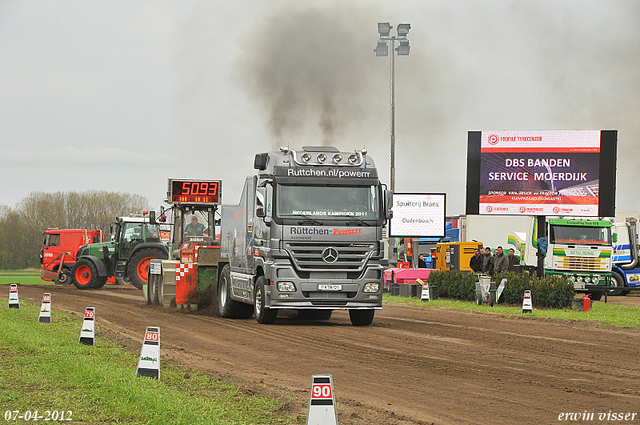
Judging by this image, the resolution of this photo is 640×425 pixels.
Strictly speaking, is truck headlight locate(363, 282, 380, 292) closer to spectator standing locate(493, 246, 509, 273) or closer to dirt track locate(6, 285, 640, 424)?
dirt track locate(6, 285, 640, 424)

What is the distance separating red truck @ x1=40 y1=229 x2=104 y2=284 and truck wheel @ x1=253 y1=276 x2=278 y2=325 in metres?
21.3

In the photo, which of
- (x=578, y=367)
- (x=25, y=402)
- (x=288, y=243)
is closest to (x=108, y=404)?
(x=25, y=402)

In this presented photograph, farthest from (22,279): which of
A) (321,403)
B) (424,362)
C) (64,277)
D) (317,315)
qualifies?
(321,403)

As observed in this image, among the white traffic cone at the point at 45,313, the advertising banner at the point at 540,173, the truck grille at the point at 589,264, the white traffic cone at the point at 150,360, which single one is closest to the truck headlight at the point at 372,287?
the white traffic cone at the point at 45,313

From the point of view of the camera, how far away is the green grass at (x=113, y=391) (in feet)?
23.0

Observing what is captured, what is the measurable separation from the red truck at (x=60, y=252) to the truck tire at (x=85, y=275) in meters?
2.90

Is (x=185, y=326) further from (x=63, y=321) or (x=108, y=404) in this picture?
(x=108, y=404)

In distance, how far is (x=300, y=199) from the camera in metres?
15.9

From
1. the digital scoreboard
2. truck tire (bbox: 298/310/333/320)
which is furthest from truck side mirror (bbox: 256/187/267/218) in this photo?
the digital scoreboard

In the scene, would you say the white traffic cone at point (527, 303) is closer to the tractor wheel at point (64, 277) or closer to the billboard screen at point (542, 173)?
the billboard screen at point (542, 173)

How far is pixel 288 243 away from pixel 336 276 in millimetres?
1261

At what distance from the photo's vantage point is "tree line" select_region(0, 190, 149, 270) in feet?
255

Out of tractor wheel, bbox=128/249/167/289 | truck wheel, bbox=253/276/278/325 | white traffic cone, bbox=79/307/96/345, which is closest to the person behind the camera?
white traffic cone, bbox=79/307/96/345

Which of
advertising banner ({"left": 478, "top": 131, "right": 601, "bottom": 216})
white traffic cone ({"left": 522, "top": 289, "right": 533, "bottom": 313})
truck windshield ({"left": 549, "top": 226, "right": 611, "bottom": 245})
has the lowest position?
white traffic cone ({"left": 522, "top": 289, "right": 533, "bottom": 313})
